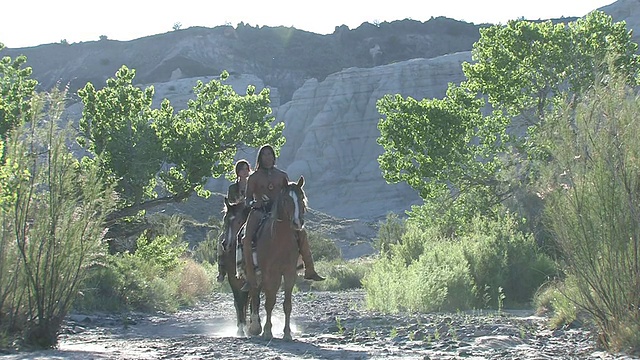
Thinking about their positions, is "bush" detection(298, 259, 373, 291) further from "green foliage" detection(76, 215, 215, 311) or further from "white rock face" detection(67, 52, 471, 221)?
"white rock face" detection(67, 52, 471, 221)

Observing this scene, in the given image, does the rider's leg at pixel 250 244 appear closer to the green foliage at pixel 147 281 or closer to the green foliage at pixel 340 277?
the green foliage at pixel 147 281

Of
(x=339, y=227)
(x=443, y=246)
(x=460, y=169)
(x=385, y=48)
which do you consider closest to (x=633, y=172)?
(x=443, y=246)

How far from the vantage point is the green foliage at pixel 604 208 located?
11164mm

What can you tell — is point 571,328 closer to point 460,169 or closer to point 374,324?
point 374,324

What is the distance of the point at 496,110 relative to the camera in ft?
98.9

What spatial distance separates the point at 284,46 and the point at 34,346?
115223mm

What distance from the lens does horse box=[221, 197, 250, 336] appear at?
15087mm

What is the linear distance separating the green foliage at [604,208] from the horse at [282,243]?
3528mm

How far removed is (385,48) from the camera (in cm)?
12244

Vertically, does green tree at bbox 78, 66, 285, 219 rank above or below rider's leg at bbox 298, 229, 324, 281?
above

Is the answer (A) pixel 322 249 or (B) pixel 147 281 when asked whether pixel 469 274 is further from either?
(A) pixel 322 249

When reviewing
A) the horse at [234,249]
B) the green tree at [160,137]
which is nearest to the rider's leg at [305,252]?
the horse at [234,249]

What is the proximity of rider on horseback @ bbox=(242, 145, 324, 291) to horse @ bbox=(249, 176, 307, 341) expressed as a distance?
0.50 feet

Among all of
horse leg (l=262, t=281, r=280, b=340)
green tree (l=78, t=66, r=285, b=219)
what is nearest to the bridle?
horse leg (l=262, t=281, r=280, b=340)
